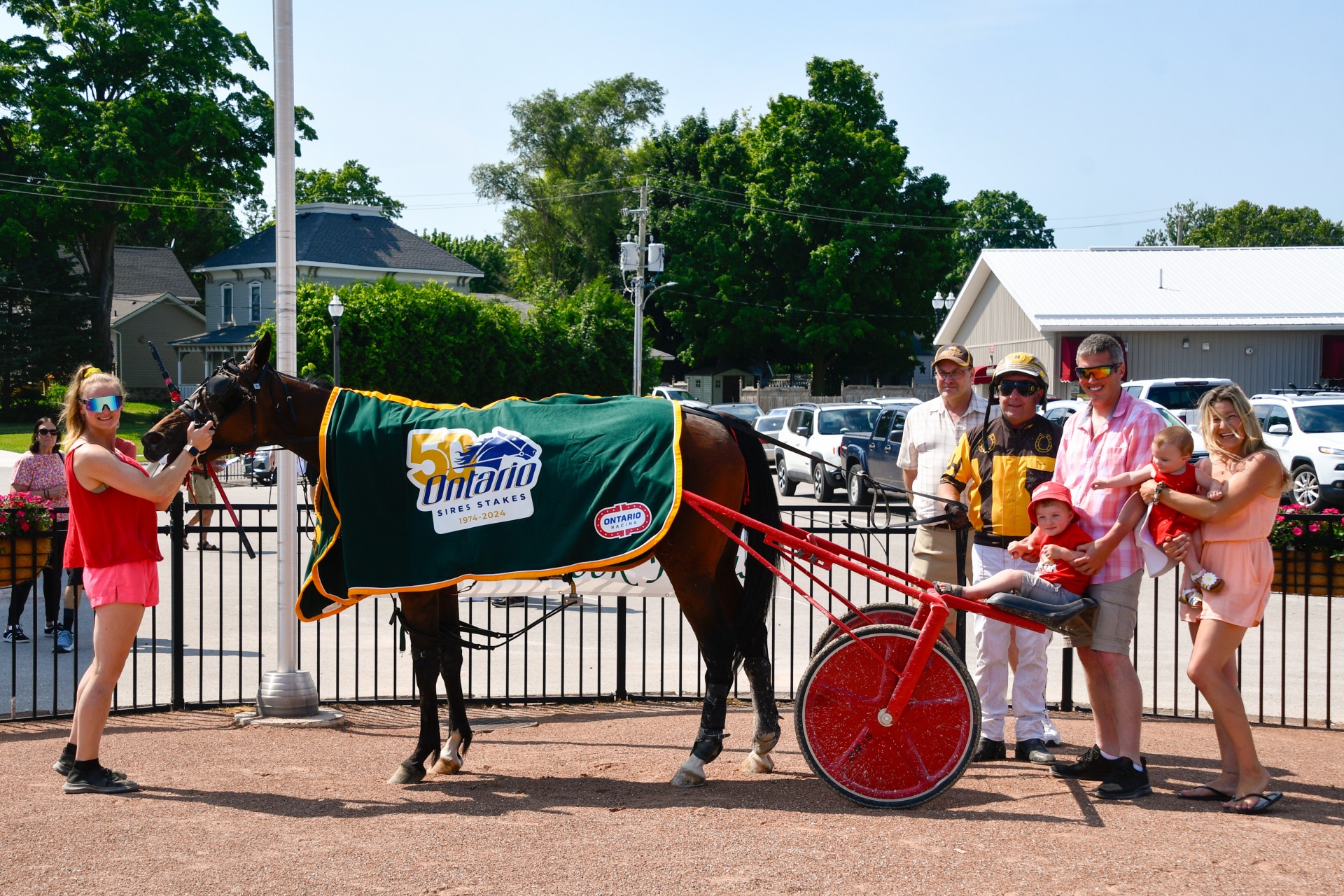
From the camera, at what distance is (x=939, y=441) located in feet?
20.2

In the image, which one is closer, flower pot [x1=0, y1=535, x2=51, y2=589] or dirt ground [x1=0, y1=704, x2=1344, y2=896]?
dirt ground [x1=0, y1=704, x2=1344, y2=896]

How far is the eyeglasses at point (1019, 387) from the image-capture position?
18.0 ft

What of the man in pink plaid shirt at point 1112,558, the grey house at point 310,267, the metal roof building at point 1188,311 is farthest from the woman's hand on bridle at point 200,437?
the grey house at point 310,267

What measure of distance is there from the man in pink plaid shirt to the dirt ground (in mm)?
241

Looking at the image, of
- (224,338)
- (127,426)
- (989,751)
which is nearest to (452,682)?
(989,751)

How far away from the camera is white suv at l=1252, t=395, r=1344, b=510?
17.7 metres

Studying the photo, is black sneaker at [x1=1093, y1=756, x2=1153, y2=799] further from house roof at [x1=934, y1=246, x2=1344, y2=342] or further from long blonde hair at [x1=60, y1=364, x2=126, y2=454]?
house roof at [x1=934, y1=246, x2=1344, y2=342]

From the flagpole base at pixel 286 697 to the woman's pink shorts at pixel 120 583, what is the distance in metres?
1.73

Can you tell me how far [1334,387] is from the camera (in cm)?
2981

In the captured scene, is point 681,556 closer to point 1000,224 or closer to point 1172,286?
point 1172,286

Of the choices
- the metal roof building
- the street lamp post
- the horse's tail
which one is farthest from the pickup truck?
the street lamp post

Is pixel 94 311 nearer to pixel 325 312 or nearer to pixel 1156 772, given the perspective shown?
pixel 325 312

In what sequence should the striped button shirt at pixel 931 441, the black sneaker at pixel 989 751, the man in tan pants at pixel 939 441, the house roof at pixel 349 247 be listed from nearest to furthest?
1. the black sneaker at pixel 989 751
2. the man in tan pants at pixel 939 441
3. the striped button shirt at pixel 931 441
4. the house roof at pixel 349 247

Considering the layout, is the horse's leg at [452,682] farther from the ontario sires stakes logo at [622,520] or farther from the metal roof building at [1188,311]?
the metal roof building at [1188,311]
